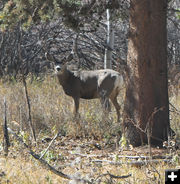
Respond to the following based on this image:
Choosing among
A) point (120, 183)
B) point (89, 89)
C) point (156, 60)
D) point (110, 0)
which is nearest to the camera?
point (120, 183)

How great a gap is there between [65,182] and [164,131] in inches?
97.8

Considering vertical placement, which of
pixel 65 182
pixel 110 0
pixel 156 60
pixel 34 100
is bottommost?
pixel 65 182

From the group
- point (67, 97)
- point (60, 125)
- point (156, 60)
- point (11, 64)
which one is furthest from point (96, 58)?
point (156, 60)

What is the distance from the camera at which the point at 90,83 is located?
13.1m

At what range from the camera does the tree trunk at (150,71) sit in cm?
785

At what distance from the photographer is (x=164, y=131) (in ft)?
25.9

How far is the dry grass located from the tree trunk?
0.34 metres

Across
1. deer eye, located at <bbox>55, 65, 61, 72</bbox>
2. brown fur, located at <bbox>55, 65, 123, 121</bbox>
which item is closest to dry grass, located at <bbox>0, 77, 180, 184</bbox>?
brown fur, located at <bbox>55, 65, 123, 121</bbox>

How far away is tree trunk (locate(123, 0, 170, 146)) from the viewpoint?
7.85m

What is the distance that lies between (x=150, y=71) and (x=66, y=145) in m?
2.29

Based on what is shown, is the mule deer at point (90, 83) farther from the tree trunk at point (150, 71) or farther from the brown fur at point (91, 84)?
the tree trunk at point (150, 71)

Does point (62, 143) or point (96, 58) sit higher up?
point (96, 58)

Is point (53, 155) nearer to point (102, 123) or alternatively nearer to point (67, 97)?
point (102, 123)

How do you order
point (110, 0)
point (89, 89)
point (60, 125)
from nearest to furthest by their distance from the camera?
point (110, 0)
point (60, 125)
point (89, 89)
